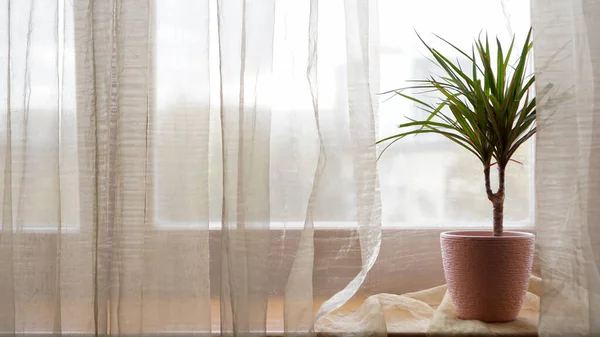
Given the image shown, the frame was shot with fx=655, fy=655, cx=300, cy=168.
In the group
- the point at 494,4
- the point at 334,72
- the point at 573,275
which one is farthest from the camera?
the point at 494,4

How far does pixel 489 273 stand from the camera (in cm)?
112

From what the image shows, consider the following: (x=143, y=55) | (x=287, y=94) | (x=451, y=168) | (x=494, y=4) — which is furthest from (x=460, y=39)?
(x=143, y=55)

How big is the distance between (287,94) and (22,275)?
1.89ft

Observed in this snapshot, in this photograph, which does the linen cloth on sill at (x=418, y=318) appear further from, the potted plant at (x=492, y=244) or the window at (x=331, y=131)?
the window at (x=331, y=131)

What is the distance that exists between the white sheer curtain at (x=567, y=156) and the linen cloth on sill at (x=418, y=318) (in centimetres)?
9

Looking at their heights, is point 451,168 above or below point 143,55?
below

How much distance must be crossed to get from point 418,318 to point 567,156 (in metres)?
0.40

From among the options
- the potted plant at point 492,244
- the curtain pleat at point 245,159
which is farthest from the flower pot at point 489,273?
the curtain pleat at point 245,159

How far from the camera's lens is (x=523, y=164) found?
1.33 metres

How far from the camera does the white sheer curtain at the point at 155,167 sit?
3.76ft

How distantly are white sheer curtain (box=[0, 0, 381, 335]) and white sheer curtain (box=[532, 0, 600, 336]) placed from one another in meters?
0.29

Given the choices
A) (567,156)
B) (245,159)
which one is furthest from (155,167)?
(567,156)

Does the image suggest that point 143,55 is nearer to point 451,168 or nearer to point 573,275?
point 451,168

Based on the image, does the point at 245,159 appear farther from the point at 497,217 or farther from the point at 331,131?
the point at 497,217
